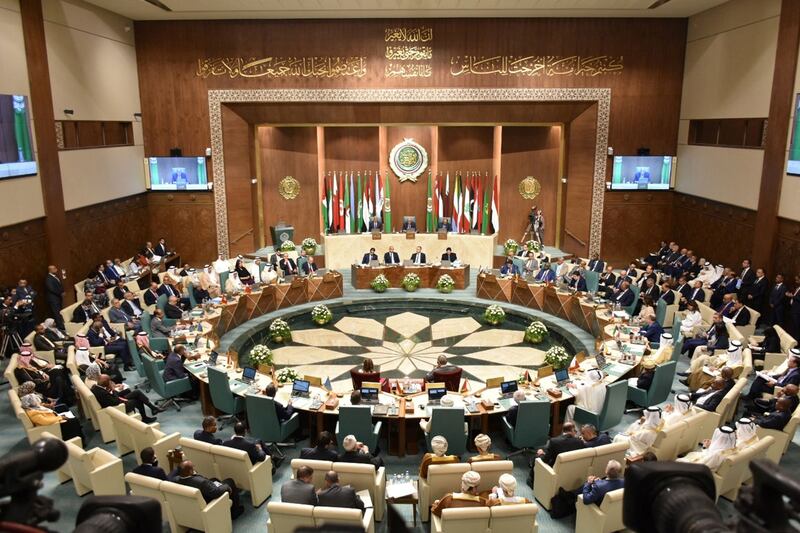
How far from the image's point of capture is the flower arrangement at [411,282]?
1529 centimetres

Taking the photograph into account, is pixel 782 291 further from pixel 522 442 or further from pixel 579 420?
pixel 522 442

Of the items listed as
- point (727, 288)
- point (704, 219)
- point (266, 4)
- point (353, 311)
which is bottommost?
point (353, 311)

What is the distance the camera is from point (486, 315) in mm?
13539

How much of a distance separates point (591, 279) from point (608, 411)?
7026 millimetres

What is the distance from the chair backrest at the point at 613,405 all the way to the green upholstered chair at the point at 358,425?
9.75ft

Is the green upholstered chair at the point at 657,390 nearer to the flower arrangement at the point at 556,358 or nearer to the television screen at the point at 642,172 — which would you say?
the flower arrangement at the point at 556,358

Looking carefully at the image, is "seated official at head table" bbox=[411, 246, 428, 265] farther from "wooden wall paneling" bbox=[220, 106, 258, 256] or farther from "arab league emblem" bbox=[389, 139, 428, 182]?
"wooden wall paneling" bbox=[220, 106, 258, 256]

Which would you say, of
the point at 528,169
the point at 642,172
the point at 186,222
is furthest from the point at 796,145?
the point at 186,222

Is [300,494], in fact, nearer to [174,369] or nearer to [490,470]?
[490,470]

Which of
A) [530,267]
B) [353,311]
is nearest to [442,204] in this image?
[530,267]

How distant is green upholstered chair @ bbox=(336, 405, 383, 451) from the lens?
7434 mm

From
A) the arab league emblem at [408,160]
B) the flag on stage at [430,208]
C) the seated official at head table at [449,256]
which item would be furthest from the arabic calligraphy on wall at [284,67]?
the seated official at head table at [449,256]

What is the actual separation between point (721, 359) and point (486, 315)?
5.15 m

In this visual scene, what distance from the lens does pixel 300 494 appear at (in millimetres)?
5648
